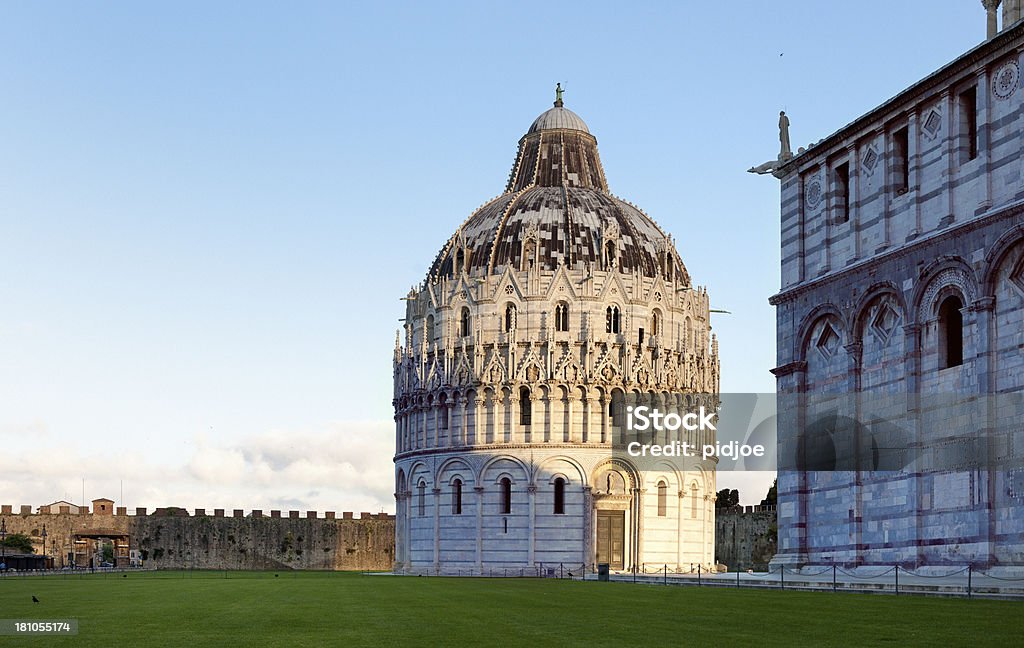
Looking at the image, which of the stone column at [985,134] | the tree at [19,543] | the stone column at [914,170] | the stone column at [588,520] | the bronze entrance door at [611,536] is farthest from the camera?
the tree at [19,543]

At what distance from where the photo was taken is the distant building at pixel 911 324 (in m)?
37.9

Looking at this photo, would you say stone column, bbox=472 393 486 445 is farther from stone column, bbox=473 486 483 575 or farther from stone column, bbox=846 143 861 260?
stone column, bbox=846 143 861 260

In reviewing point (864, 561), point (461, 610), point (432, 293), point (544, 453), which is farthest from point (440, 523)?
point (461, 610)

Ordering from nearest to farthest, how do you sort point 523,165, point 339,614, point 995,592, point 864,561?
point 339,614
point 995,592
point 864,561
point 523,165

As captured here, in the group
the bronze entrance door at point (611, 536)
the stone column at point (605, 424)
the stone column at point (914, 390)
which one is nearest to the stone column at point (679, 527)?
the bronze entrance door at point (611, 536)

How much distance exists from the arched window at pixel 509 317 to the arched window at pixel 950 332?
1907 inches

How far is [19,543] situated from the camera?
113 meters

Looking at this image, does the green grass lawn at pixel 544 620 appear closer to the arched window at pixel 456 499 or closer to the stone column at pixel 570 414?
the stone column at pixel 570 414

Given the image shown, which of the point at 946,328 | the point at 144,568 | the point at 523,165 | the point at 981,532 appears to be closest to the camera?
the point at 981,532

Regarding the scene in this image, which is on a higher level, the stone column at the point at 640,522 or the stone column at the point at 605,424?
the stone column at the point at 605,424

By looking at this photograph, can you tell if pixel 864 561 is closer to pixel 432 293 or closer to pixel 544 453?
pixel 544 453

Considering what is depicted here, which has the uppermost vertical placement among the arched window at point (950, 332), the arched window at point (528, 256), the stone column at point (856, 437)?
the arched window at point (528, 256)

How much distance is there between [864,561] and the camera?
43.2 metres

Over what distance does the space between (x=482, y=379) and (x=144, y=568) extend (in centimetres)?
4029
